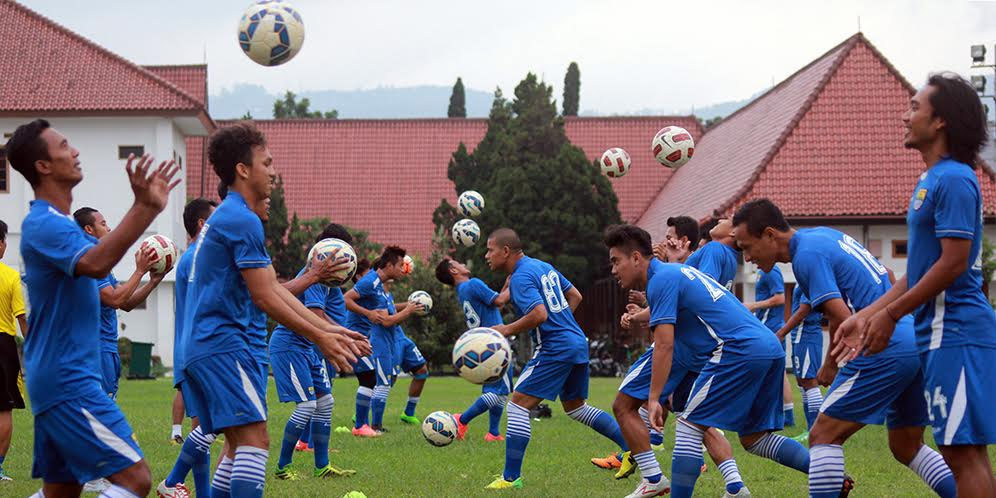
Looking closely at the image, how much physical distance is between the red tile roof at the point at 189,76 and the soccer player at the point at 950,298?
127 ft

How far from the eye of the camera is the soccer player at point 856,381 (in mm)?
6316

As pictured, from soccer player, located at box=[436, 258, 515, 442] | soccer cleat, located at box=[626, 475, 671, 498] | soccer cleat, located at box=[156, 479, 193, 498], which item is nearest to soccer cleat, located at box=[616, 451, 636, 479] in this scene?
soccer cleat, located at box=[626, 475, 671, 498]

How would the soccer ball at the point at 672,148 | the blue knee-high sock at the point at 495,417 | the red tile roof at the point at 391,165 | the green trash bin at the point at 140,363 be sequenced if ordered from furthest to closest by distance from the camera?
1. the red tile roof at the point at 391,165
2. the green trash bin at the point at 140,363
3. the blue knee-high sock at the point at 495,417
4. the soccer ball at the point at 672,148

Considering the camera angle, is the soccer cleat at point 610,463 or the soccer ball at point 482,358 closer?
the soccer ball at point 482,358

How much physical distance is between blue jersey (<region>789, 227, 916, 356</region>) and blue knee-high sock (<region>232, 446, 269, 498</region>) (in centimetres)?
313

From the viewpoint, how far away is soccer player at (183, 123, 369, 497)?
5949mm

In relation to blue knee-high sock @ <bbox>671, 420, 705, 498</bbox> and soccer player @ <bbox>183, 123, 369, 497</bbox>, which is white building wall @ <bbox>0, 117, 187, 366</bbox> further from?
soccer player @ <bbox>183, 123, 369, 497</bbox>

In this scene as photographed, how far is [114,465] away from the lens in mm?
5246

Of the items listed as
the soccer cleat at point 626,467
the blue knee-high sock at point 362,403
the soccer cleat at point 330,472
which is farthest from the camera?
the blue knee-high sock at point 362,403

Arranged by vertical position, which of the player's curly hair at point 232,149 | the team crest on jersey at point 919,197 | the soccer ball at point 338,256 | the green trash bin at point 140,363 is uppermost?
the player's curly hair at point 232,149

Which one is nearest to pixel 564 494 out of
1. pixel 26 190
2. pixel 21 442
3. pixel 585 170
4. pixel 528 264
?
pixel 528 264

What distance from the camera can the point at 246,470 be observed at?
6.10 m

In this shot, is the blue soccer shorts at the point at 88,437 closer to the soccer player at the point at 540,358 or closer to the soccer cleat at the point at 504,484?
the soccer player at the point at 540,358

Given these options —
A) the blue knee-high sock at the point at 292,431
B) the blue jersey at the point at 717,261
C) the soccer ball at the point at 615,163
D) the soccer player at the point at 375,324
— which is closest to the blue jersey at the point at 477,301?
the soccer player at the point at 375,324
